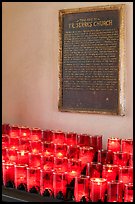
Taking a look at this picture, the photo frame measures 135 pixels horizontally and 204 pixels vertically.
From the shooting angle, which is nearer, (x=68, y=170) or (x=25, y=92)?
(x=68, y=170)

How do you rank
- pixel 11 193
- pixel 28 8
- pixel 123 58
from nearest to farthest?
pixel 11 193 → pixel 123 58 → pixel 28 8

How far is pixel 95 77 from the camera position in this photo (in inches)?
141

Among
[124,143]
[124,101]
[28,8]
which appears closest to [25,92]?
[28,8]

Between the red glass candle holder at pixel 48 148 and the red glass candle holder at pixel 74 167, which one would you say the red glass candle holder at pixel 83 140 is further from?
the red glass candle holder at pixel 74 167

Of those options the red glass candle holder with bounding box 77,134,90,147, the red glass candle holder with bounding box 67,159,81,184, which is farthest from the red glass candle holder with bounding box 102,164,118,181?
the red glass candle holder with bounding box 77,134,90,147

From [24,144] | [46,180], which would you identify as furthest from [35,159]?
[24,144]

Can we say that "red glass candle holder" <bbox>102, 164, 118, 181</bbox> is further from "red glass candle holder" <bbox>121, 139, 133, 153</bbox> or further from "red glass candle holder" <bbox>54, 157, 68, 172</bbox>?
"red glass candle holder" <bbox>121, 139, 133, 153</bbox>

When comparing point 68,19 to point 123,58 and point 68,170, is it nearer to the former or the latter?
point 123,58

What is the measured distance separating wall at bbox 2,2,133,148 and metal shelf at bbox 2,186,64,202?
1433 mm

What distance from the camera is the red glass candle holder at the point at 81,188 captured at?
83.3 inches

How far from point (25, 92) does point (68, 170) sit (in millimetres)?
1745

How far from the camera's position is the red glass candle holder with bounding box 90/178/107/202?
2092 millimetres

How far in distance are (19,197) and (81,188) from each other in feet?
1.18

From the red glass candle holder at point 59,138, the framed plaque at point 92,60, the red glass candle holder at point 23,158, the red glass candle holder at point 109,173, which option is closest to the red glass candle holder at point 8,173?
the red glass candle holder at point 23,158
